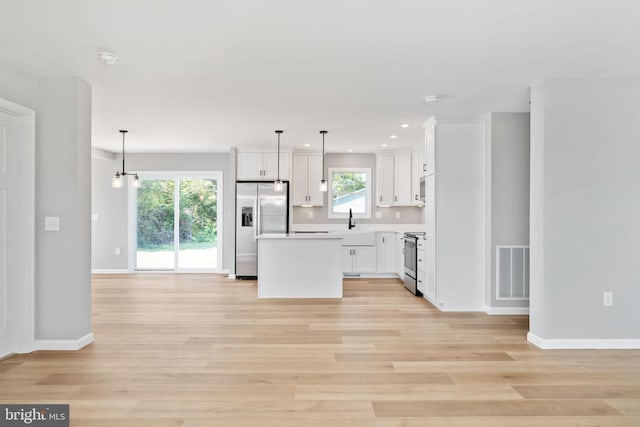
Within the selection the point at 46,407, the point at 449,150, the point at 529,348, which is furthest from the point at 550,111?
the point at 46,407

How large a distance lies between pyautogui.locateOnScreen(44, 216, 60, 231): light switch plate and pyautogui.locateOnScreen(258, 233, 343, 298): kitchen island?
Result: 266 cm

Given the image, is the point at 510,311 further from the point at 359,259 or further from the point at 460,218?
the point at 359,259

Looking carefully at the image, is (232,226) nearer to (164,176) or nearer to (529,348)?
(164,176)

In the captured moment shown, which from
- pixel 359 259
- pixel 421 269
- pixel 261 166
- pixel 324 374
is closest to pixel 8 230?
pixel 324 374

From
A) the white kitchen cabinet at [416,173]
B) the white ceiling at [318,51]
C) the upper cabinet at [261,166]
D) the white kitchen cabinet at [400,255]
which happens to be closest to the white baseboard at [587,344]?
the white ceiling at [318,51]

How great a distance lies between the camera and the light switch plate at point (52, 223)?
12.0 ft

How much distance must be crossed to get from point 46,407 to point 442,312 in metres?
4.01

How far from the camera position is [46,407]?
254 cm

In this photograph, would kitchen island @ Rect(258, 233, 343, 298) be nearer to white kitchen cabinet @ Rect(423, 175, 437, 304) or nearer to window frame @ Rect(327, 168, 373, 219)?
white kitchen cabinet @ Rect(423, 175, 437, 304)

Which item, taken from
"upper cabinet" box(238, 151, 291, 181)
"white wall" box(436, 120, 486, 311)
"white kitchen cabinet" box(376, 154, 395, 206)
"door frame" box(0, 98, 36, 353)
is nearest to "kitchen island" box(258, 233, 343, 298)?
"white wall" box(436, 120, 486, 311)

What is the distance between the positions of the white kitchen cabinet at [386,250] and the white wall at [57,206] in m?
5.19

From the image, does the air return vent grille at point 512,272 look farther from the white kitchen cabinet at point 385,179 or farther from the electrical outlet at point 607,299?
the white kitchen cabinet at point 385,179

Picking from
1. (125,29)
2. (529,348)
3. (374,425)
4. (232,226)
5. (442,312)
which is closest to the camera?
(374,425)

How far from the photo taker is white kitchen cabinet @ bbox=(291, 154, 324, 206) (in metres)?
7.88
